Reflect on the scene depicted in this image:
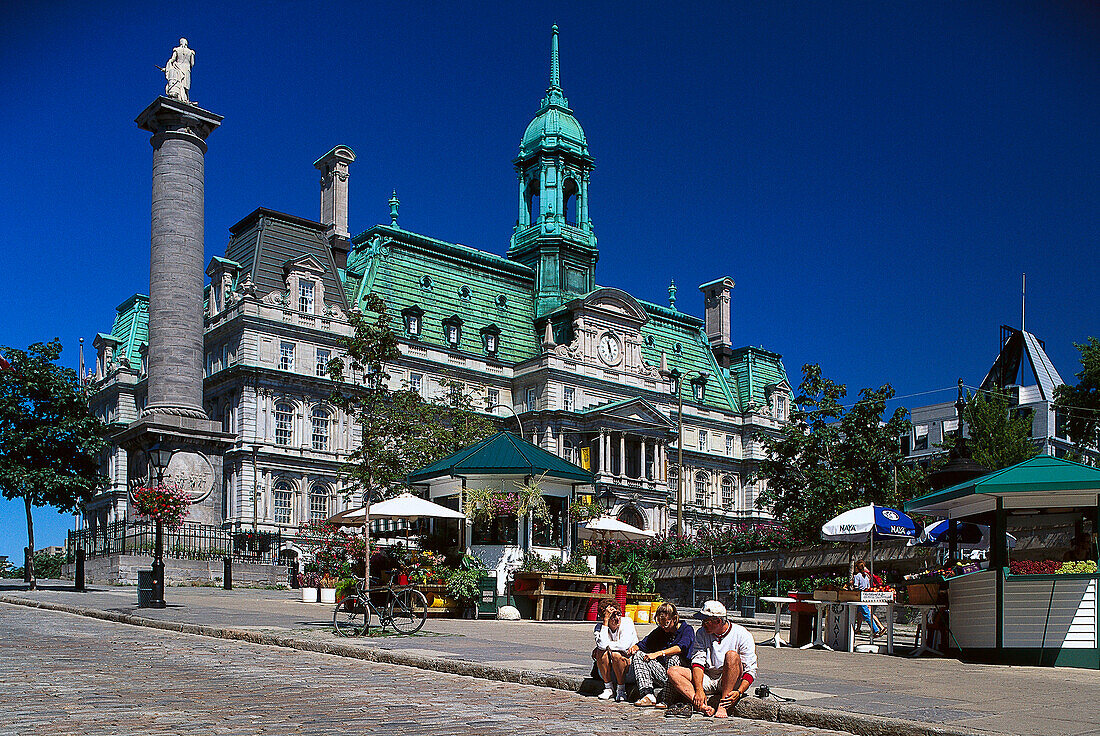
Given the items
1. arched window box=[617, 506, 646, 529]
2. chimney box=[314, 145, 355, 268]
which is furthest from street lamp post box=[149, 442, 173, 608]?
arched window box=[617, 506, 646, 529]

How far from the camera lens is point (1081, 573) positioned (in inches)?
585

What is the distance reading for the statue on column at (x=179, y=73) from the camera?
39.4 metres

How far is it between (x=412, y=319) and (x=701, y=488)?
28487 mm

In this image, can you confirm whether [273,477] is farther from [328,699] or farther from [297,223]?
[328,699]

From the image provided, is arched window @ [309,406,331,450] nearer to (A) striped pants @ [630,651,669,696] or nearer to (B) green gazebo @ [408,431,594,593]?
Result: (B) green gazebo @ [408,431,594,593]

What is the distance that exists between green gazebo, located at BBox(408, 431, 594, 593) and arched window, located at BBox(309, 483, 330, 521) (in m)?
37.7

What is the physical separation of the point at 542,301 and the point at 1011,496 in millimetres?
68534

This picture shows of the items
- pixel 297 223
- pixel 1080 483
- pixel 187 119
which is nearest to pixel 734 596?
pixel 1080 483

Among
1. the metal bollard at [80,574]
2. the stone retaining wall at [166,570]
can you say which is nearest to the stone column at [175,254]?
the stone retaining wall at [166,570]

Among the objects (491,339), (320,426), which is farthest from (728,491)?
(320,426)

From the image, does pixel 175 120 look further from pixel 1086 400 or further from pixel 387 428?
pixel 1086 400

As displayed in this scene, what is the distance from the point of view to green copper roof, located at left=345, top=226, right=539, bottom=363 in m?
73.9

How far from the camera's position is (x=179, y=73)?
39594mm

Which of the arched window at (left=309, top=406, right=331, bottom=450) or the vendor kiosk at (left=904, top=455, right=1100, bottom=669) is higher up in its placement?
the arched window at (left=309, top=406, right=331, bottom=450)
